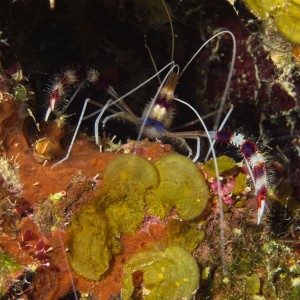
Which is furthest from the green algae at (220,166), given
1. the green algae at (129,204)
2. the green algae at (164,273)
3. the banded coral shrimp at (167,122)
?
the green algae at (164,273)

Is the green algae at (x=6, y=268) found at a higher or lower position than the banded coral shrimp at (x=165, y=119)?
lower

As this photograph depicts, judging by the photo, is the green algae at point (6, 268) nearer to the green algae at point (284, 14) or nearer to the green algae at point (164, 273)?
the green algae at point (164, 273)

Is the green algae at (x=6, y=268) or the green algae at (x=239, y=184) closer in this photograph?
the green algae at (x=6, y=268)

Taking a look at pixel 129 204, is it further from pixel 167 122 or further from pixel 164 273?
pixel 167 122

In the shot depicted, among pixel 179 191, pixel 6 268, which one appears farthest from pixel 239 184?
pixel 6 268

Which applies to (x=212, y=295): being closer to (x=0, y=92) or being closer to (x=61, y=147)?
(x=61, y=147)

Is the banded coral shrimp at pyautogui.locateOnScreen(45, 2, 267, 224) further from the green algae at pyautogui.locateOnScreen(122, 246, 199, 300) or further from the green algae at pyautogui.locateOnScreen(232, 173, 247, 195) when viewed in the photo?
the green algae at pyautogui.locateOnScreen(122, 246, 199, 300)

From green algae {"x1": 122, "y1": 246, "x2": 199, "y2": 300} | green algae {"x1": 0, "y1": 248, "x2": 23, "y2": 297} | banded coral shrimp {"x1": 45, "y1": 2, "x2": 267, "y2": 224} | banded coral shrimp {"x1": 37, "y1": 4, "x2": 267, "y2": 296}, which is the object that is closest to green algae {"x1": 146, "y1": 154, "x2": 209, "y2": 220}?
banded coral shrimp {"x1": 37, "y1": 4, "x2": 267, "y2": 296}
